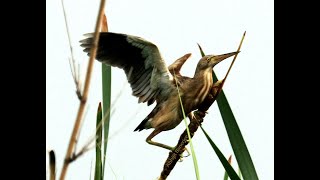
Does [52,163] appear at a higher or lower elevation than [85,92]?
lower

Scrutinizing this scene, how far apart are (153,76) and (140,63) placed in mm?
78

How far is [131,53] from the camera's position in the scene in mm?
2121

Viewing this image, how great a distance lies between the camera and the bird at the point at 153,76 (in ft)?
6.54

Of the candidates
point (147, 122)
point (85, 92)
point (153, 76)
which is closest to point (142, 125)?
point (147, 122)

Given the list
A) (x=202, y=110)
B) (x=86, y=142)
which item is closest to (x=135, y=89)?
(x=202, y=110)

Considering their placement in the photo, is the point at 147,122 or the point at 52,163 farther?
the point at 147,122

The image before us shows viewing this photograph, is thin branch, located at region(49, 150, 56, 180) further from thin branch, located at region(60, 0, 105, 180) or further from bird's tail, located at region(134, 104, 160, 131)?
bird's tail, located at region(134, 104, 160, 131)

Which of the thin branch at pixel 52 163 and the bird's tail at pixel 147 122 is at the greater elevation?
the thin branch at pixel 52 163

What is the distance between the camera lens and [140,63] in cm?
215

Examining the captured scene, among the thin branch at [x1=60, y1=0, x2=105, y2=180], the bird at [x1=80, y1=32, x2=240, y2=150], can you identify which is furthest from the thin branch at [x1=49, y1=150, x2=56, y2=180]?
the bird at [x1=80, y1=32, x2=240, y2=150]

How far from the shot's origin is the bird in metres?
1.99

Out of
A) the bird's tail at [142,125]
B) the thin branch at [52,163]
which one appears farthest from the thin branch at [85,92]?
the bird's tail at [142,125]

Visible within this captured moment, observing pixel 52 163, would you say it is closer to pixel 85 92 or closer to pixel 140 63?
pixel 85 92

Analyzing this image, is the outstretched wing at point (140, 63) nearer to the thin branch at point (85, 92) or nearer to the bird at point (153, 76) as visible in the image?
the bird at point (153, 76)
